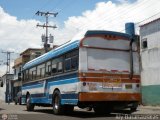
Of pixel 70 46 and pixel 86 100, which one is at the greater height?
pixel 70 46

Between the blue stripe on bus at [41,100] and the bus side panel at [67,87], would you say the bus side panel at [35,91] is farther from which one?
the bus side panel at [67,87]

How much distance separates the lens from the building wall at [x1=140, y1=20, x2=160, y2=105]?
1205 inches

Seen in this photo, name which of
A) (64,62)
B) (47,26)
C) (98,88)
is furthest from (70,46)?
(47,26)

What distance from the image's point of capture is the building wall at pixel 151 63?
3061 cm

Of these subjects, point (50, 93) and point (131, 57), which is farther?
point (50, 93)

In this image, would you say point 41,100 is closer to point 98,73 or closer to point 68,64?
point 68,64

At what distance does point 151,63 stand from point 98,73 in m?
16.2

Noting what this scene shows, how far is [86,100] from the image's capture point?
51.8ft

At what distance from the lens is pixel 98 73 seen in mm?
16234

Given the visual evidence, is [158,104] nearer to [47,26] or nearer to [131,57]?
[131,57]

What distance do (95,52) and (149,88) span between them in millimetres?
16629

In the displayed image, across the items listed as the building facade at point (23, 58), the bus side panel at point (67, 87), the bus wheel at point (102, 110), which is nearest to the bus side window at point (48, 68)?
the bus side panel at point (67, 87)

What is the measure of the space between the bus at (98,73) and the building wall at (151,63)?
13.3m

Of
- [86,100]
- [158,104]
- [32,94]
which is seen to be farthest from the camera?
[158,104]
